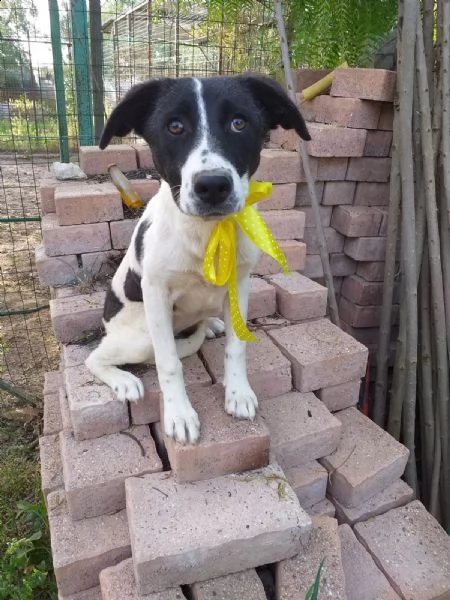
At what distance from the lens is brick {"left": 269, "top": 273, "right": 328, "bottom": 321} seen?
2561mm

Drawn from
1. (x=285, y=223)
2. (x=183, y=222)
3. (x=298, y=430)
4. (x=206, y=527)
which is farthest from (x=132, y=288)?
(x=285, y=223)

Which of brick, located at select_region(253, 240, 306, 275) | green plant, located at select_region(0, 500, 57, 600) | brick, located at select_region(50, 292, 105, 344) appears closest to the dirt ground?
brick, located at select_region(50, 292, 105, 344)

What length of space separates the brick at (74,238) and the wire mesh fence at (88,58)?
0.86m

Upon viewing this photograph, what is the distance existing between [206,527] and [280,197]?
6.93 ft

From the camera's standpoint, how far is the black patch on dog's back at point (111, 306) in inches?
88.1

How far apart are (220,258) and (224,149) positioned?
40 cm

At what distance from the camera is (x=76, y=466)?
1.80 metres

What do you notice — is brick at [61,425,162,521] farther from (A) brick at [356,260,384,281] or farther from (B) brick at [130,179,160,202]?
(A) brick at [356,260,384,281]

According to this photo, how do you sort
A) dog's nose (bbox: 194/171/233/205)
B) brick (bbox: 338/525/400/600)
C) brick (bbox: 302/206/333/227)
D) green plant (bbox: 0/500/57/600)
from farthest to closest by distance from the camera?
1. brick (bbox: 302/206/333/227)
2. green plant (bbox: 0/500/57/600)
3. brick (bbox: 338/525/400/600)
4. dog's nose (bbox: 194/171/233/205)

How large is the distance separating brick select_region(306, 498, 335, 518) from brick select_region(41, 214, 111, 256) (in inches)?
73.4

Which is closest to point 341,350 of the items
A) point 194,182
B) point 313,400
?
point 313,400

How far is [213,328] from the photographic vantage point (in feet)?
8.64

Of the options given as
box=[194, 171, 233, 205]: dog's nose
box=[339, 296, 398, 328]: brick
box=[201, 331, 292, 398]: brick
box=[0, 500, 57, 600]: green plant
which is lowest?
box=[0, 500, 57, 600]: green plant

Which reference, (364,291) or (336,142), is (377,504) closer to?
Answer: (364,291)
